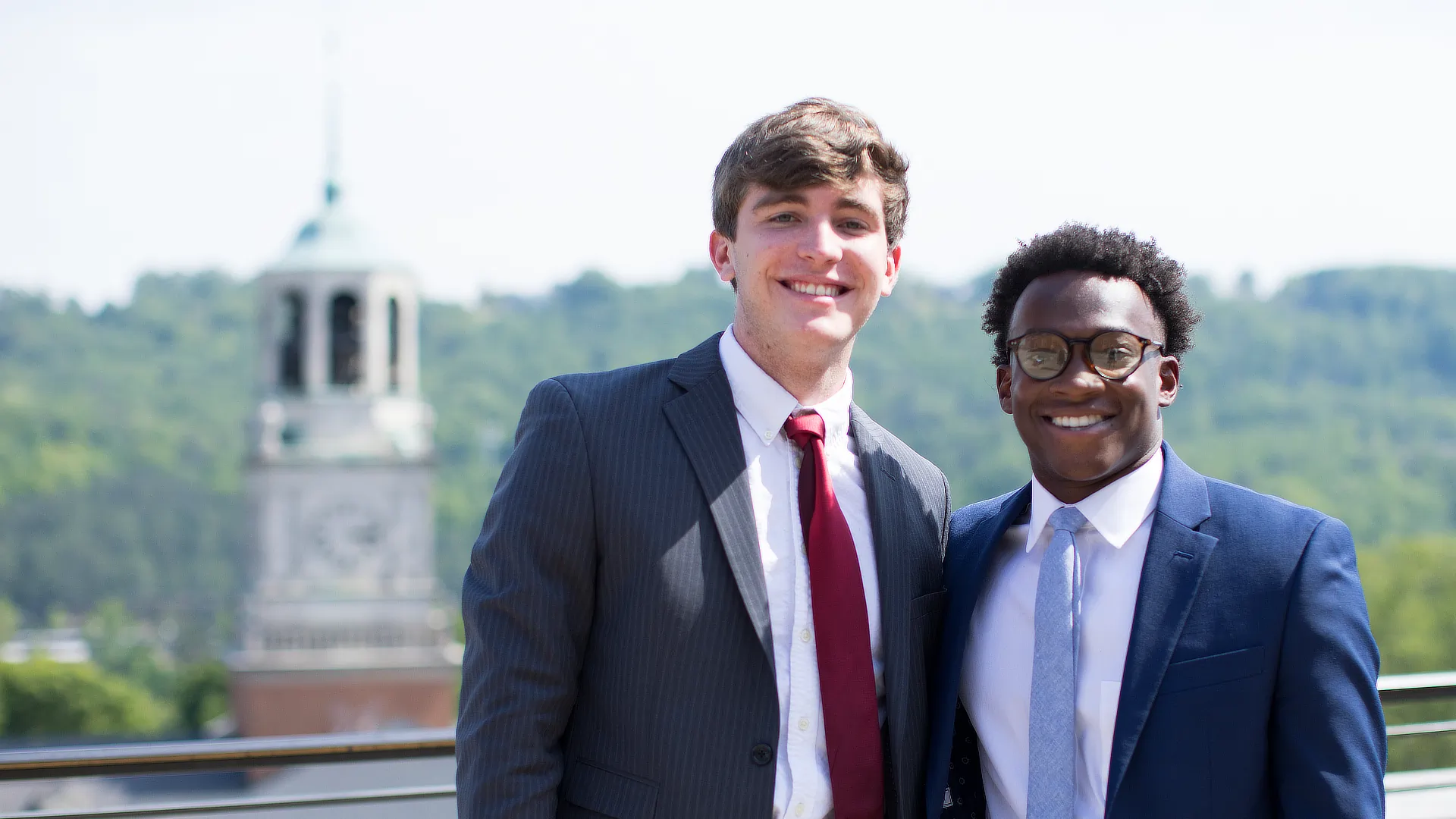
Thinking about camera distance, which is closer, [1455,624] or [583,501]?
[583,501]

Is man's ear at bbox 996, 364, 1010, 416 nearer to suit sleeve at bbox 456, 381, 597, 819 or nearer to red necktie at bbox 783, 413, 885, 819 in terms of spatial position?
red necktie at bbox 783, 413, 885, 819

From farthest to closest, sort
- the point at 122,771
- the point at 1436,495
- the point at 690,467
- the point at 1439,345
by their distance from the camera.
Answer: the point at 1439,345 < the point at 1436,495 < the point at 122,771 < the point at 690,467

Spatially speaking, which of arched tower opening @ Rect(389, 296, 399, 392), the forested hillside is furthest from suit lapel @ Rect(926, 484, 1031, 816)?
the forested hillside

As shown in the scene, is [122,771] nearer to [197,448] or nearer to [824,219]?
[824,219]

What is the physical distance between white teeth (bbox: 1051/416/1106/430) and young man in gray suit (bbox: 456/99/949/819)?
13.8 inches

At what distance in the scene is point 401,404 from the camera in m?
37.8

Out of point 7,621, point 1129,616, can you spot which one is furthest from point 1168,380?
point 7,621

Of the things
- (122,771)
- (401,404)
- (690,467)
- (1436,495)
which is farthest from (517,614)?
(1436,495)

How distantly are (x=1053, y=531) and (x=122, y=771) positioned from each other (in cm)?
235

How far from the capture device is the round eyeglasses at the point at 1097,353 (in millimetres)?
2393

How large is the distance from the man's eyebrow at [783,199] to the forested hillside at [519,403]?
6813 centimetres

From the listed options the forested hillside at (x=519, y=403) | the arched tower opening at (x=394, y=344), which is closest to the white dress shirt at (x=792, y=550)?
the arched tower opening at (x=394, y=344)

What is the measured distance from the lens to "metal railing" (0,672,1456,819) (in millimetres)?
3525

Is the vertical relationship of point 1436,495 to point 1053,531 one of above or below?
below
